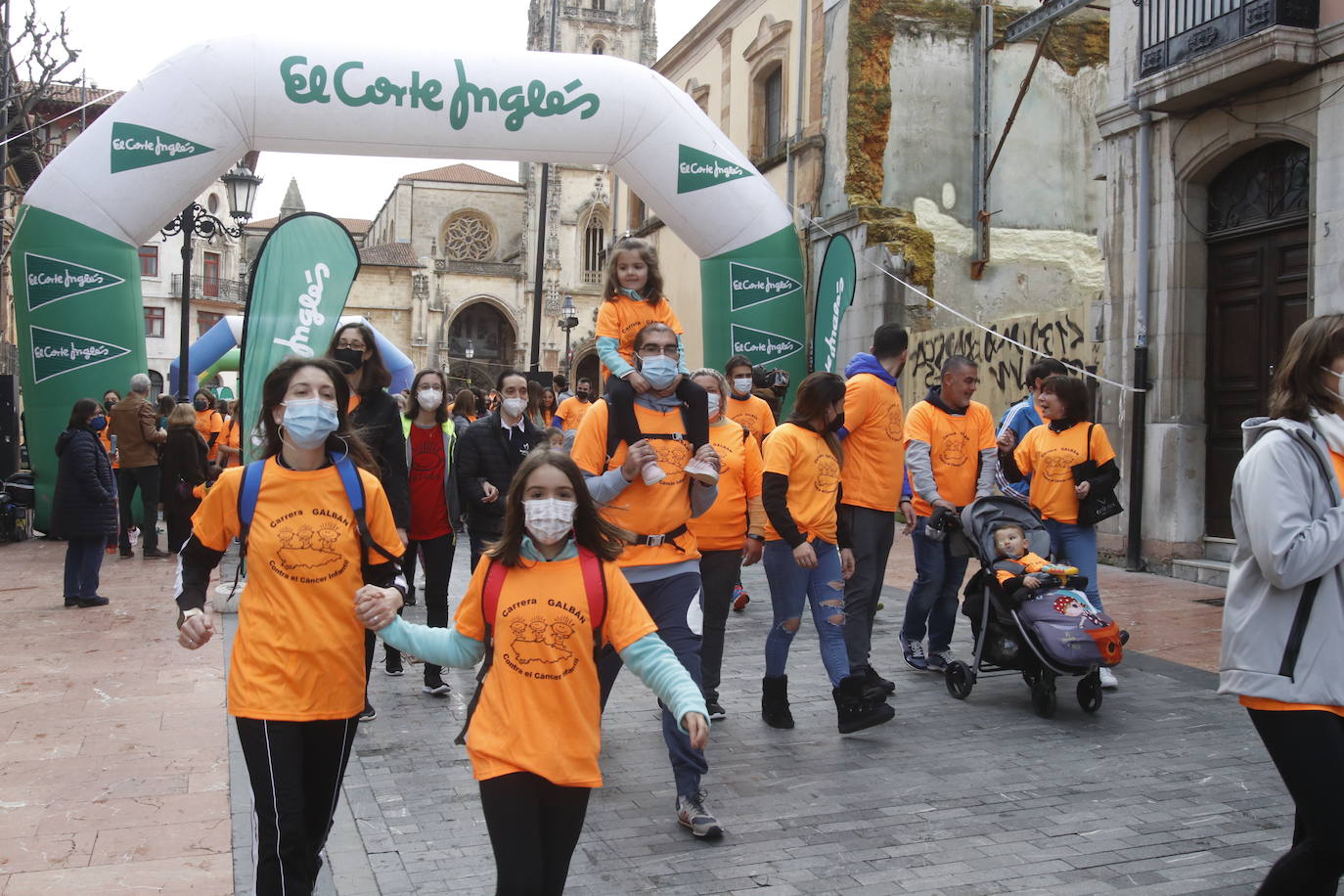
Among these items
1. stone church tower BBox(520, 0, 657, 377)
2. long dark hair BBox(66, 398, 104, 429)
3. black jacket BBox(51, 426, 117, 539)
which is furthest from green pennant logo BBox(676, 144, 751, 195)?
stone church tower BBox(520, 0, 657, 377)

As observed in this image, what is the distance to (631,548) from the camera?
199 inches

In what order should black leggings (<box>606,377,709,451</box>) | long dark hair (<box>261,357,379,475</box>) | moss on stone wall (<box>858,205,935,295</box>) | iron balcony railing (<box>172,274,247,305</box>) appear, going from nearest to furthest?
1. long dark hair (<box>261,357,379,475</box>)
2. black leggings (<box>606,377,709,451</box>)
3. moss on stone wall (<box>858,205,935,295</box>)
4. iron balcony railing (<box>172,274,247,305</box>)

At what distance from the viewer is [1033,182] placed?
20.8m

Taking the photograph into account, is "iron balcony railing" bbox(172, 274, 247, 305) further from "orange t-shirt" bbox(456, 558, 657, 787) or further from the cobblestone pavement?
"orange t-shirt" bbox(456, 558, 657, 787)

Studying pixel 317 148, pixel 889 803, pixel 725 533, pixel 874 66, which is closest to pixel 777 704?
pixel 725 533

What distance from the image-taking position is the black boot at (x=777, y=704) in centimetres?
643

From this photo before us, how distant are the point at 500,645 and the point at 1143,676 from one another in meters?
5.49

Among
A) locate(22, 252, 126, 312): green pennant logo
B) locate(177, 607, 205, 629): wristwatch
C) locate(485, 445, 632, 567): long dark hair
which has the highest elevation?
locate(22, 252, 126, 312): green pennant logo

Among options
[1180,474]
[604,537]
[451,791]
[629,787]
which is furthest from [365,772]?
[1180,474]

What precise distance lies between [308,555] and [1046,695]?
14.4 feet

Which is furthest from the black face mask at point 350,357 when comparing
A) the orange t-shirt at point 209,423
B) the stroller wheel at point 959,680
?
the orange t-shirt at point 209,423

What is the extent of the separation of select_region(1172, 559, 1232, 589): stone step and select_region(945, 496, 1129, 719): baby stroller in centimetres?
479

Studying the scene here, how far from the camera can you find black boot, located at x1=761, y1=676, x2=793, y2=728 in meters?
6.43

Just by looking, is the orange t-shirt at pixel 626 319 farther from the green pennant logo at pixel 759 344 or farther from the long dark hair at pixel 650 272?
the green pennant logo at pixel 759 344
